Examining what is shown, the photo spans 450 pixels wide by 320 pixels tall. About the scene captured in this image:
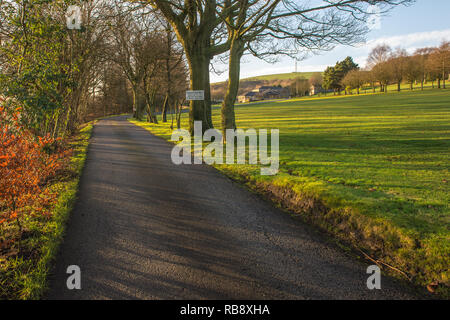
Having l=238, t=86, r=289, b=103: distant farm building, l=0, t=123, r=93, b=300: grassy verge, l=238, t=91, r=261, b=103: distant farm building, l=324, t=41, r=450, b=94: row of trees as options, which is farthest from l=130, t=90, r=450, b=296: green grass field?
l=238, t=86, r=289, b=103: distant farm building

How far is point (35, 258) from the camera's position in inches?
144

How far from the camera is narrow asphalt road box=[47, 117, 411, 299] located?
2.96 metres

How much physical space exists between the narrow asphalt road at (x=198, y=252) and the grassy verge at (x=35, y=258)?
150mm

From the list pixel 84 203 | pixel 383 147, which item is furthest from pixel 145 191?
pixel 383 147

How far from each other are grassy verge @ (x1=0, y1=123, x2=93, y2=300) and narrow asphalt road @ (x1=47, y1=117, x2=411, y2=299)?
0.15 m

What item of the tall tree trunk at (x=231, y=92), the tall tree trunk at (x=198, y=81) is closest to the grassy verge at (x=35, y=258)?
the tall tree trunk at (x=231, y=92)

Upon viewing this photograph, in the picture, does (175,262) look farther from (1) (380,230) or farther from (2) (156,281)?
(1) (380,230)

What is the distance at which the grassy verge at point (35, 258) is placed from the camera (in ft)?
9.86

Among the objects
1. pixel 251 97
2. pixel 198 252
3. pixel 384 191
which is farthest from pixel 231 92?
pixel 251 97

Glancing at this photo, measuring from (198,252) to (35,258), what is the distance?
2.30 meters

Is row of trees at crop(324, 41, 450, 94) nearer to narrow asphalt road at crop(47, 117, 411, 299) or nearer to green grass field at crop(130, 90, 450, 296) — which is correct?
green grass field at crop(130, 90, 450, 296)

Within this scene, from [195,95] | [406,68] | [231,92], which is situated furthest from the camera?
[406,68]

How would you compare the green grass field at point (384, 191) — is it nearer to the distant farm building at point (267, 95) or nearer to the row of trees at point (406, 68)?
the row of trees at point (406, 68)

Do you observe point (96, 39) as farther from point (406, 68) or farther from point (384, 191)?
point (406, 68)
